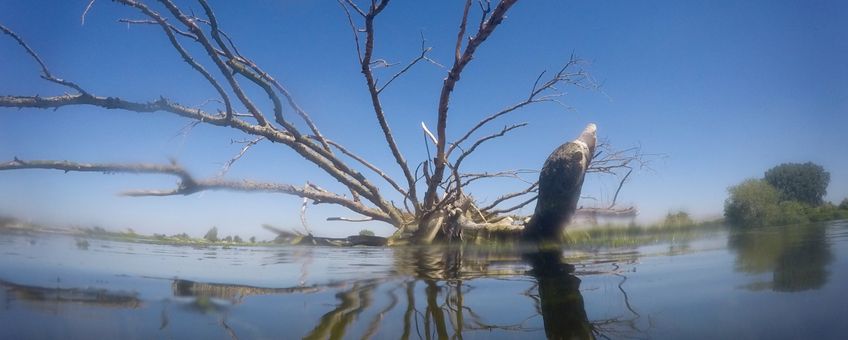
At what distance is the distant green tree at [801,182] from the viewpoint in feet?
15.9

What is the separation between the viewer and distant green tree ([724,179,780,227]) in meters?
4.27

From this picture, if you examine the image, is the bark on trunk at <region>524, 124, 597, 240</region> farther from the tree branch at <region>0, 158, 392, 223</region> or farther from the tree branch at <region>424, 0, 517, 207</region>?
the tree branch at <region>0, 158, 392, 223</region>

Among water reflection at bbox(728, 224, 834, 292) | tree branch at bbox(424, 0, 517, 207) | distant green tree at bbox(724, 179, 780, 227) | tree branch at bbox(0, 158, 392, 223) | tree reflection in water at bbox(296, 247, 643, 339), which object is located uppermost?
tree branch at bbox(424, 0, 517, 207)

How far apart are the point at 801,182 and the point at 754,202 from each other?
1133 millimetres

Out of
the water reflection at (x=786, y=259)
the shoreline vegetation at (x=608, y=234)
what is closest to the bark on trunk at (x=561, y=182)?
the shoreline vegetation at (x=608, y=234)

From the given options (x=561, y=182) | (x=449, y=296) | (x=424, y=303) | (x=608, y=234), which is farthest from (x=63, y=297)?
(x=608, y=234)

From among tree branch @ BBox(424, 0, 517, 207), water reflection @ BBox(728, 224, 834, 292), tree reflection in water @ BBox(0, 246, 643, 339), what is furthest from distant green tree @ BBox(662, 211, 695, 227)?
tree branch @ BBox(424, 0, 517, 207)

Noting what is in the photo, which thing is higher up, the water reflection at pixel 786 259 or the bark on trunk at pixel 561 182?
the bark on trunk at pixel 561 182

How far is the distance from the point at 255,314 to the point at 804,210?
5726 millimetres

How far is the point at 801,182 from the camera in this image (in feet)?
16.0

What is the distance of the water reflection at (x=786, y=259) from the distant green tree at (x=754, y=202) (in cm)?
28

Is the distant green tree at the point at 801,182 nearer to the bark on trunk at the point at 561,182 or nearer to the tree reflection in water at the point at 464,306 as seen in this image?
the bark on trunk at the point at 561,182

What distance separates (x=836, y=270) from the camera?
7.86 feet

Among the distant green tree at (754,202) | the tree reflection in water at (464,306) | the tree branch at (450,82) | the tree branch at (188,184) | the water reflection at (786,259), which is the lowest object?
the tree reflection in water at (464,306)
